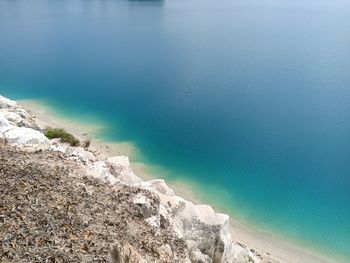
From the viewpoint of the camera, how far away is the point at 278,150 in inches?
1224

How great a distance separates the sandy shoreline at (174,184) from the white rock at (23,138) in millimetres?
11775

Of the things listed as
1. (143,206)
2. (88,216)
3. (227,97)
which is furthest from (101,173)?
(227,97)

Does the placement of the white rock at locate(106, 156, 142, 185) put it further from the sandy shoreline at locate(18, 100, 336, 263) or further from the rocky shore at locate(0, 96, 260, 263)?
the sandy shoreline at locate(18, 100, 336, 263)

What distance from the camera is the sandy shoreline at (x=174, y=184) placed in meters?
20.5

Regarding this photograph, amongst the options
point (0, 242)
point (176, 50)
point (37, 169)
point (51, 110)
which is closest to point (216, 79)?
point (176, 50)

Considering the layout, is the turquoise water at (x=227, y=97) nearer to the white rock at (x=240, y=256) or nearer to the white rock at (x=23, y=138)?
the white rock at (x=240, y=256)

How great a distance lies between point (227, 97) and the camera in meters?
42.3

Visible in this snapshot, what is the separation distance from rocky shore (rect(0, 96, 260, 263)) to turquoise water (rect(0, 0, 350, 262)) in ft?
36.8

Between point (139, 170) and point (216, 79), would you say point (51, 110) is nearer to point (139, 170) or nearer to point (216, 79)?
point (139, 170)

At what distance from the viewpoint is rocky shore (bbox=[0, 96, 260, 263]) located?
27.2ft

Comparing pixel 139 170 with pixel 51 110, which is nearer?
pixel 139 170

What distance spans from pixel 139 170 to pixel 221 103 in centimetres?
1571

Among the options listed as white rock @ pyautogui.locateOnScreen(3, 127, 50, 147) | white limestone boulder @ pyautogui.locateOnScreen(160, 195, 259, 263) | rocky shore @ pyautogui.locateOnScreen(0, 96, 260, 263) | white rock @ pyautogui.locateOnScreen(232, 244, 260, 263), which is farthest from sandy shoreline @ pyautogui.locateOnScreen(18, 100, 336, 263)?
white rock @ pyautogui.locateOnScreen(3, 127, 50, 147)

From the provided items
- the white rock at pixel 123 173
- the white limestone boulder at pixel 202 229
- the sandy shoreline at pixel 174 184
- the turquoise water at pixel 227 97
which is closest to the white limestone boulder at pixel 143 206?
the white limestone boulder at pixel 202 229
